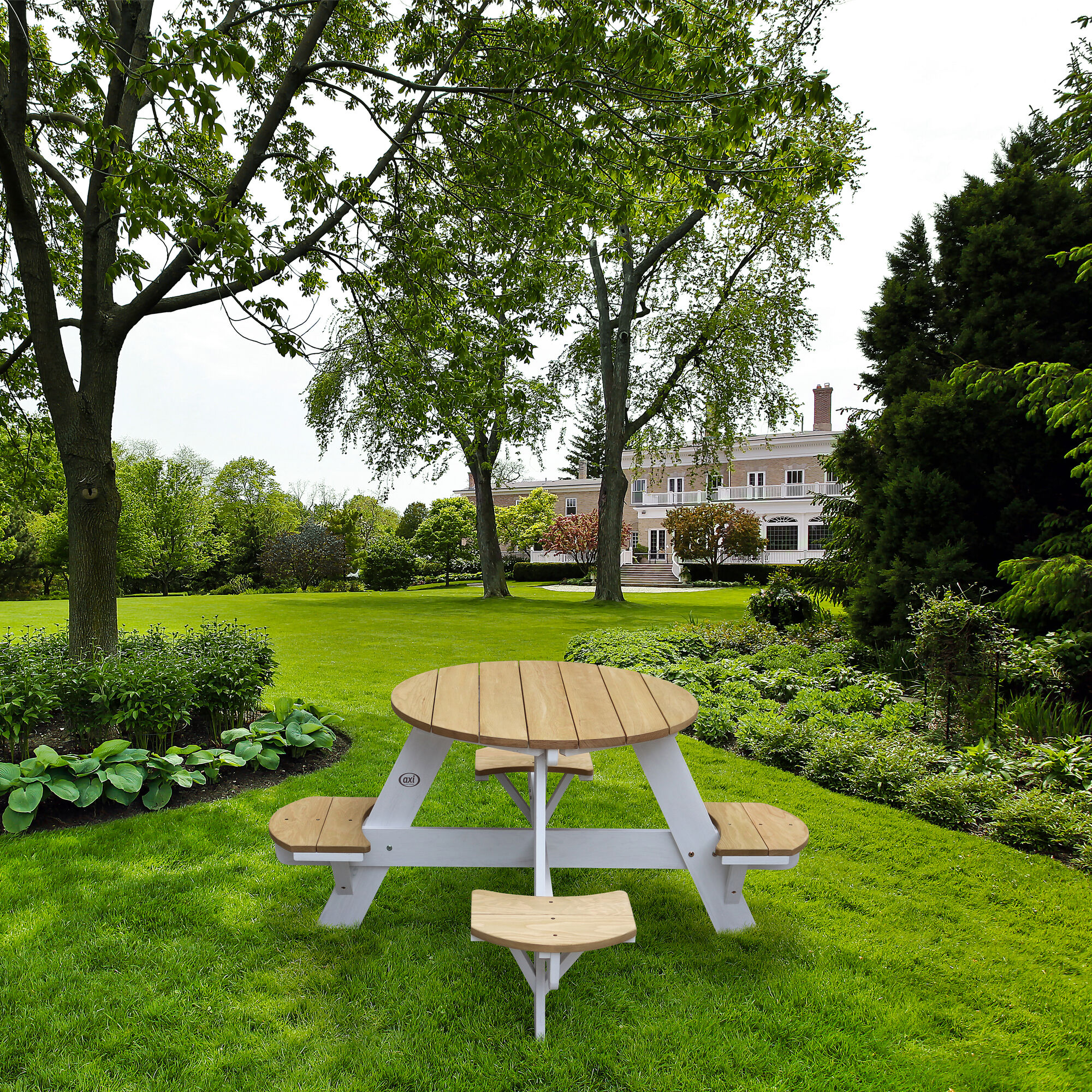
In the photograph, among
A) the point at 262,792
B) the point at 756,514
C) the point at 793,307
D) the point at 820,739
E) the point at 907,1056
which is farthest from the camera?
the point at 756,514

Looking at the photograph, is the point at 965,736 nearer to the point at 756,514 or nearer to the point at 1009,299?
the point at 1009,299

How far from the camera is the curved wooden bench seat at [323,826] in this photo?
2463 mm

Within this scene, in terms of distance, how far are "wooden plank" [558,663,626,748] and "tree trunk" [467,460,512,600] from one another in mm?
17038

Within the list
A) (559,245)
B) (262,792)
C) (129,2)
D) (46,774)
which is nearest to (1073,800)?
(262,792)

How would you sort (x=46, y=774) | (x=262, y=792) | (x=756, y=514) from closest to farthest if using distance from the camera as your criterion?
1. (x=46, y=774)
2. (x=262, y=792)
3. (x=756, y=514)

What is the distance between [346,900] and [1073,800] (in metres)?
4.28

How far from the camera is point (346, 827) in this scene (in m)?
2.63

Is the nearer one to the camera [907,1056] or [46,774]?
[907,1056]

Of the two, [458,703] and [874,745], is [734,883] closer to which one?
[458,703]

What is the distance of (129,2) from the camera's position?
4949 millimetres

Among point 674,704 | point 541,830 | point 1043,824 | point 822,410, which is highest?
point 822,410

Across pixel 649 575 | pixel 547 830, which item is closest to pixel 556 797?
pixel 547 830

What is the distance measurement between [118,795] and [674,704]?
11.1ft

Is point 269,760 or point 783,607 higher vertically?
point 783,607
